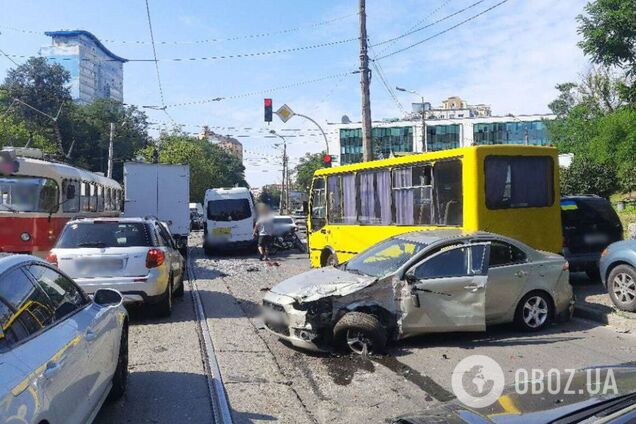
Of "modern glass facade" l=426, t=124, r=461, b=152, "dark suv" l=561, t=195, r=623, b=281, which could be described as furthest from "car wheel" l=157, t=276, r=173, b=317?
"modern glass facade" l=426, t=124, r=461, b=152

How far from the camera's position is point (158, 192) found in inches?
862

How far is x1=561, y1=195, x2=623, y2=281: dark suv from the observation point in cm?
1159

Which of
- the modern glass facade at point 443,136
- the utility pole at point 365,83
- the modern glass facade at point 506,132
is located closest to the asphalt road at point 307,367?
the utility pole at point 365,83

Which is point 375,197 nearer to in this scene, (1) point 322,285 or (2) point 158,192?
(1) point 322,285

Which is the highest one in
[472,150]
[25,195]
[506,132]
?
[506,132]

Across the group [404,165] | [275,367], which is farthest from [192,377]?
[404,165]

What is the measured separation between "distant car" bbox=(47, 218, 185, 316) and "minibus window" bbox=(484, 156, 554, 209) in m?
5.25

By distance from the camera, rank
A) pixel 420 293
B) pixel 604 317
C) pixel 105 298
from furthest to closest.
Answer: pixel 604 317, pixel 420 293, pixel 105 298

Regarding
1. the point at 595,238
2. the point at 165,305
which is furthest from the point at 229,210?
the point at 595,238

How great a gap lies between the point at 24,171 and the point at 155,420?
377 inches

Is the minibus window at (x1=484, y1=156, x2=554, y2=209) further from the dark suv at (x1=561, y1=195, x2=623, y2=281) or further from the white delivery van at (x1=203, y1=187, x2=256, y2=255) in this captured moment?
the white delivery van at (x1=203, y1=187, x2=256, y2=255)

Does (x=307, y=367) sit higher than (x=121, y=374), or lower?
lower

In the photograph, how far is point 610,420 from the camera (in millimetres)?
2264

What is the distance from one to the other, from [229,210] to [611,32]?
18074 millimetres
